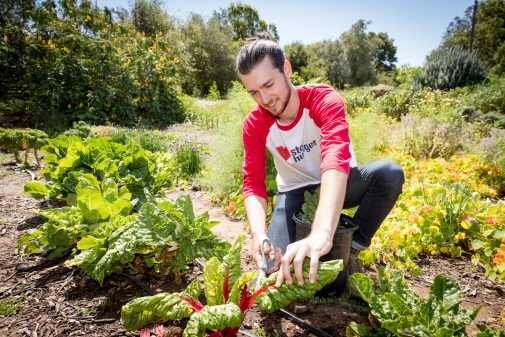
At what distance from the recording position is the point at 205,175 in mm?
4289

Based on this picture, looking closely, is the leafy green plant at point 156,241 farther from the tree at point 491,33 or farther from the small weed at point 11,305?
the tree at point 491,33

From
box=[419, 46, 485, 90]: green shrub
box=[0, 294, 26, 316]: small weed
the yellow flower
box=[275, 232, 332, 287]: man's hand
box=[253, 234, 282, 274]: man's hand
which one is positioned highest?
box=[419, 46, 485, 90]: green shrub

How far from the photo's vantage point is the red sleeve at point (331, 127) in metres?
1.58

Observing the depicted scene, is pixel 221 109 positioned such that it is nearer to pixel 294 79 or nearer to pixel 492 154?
pixel 294 79

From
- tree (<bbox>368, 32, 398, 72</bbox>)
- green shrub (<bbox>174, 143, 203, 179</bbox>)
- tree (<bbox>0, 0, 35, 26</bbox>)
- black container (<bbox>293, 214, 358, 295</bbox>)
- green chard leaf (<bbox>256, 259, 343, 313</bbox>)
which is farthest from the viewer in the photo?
tree (<bbox>368, 32, 398, 72</bbox>)

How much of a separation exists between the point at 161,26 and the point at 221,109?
13.3 m

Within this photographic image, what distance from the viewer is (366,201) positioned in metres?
2.04

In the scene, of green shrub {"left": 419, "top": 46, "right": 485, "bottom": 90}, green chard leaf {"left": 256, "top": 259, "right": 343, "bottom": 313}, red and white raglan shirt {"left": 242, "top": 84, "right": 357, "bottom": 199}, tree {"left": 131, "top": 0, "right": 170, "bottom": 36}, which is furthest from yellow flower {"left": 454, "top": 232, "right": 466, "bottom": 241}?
tree {"left": 131, "top": 0, "right": 170, "bottom": 36}

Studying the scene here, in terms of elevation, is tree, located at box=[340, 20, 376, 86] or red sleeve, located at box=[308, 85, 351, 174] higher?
tree, located at box=[340, 20, 376, 86]

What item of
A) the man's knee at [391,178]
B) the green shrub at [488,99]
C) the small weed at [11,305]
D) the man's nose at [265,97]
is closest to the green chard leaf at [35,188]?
the small weed at [11,305]

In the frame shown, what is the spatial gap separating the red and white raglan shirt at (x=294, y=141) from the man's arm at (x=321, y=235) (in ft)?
1.45

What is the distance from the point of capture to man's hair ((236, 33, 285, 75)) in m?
1.75

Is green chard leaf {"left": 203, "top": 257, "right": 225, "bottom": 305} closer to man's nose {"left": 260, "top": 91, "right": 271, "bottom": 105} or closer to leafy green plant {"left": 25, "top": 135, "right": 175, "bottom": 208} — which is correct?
man's nose {"left": 260, "top": 91, "right": 271, "bottom": 105}

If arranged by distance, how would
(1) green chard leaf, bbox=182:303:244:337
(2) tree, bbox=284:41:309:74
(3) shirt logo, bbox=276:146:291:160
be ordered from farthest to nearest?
(2) tree, bbox=284:41:309:74, (3) shirt logo, bbox=276:146:291:160, (1) green chard leaf, bbox=182:303:244:337
